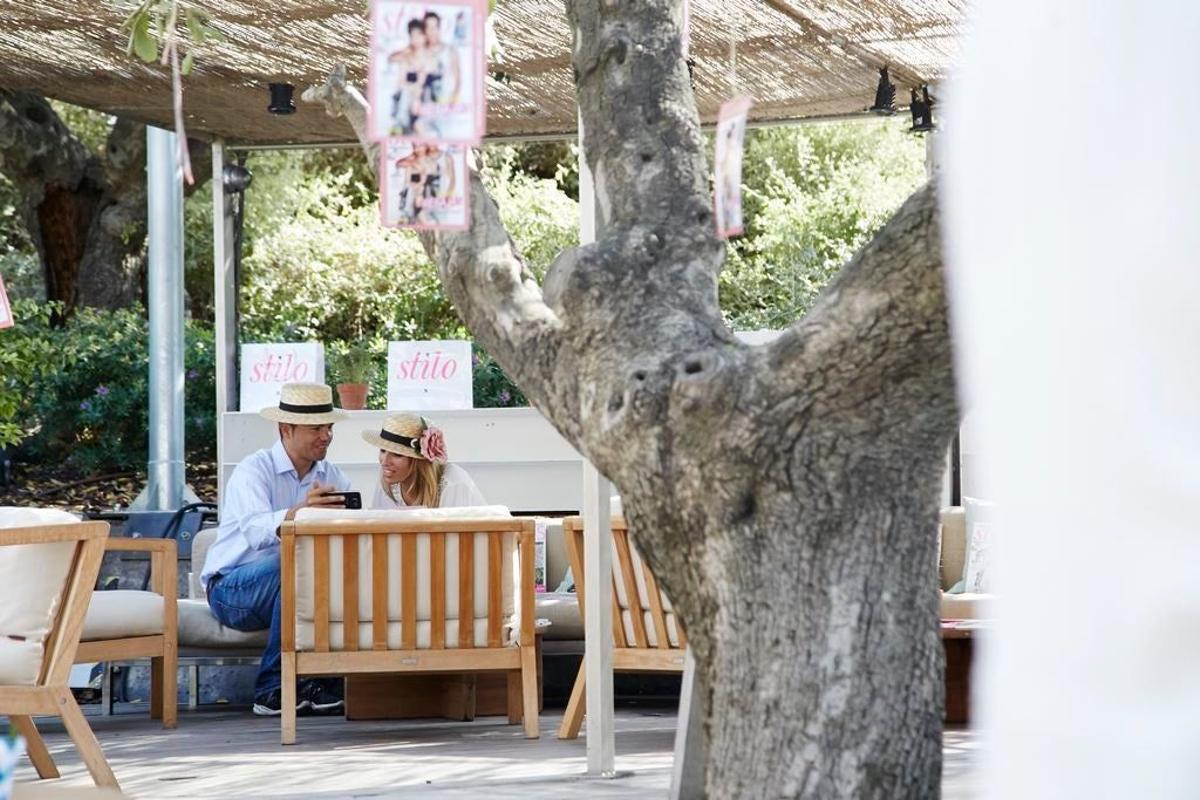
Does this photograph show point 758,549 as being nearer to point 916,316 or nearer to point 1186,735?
point 916,316

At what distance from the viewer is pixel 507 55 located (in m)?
7.25

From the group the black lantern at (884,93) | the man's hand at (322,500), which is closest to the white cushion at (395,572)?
the man's hand at (322,500)

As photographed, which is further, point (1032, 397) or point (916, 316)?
point (916, 316)

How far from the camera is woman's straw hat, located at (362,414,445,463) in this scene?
7320 mm

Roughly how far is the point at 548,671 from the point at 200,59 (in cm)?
289

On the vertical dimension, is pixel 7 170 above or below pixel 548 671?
above

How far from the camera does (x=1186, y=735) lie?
77 centimetres

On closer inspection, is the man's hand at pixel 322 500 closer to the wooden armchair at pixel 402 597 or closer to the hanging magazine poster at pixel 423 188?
the wooden armchair at pixel 402 597

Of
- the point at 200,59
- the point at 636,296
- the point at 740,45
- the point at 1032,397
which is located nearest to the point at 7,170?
the point at 200,59

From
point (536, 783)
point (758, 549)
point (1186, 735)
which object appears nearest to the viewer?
point (1186, 735)

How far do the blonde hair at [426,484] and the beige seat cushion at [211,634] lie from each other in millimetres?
817

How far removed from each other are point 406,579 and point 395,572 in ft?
0.15

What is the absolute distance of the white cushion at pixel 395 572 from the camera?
611 centimetres

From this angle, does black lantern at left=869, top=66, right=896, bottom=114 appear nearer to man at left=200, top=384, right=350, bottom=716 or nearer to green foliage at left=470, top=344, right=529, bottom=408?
man at left=200, top=384, right=350, bottom=716
